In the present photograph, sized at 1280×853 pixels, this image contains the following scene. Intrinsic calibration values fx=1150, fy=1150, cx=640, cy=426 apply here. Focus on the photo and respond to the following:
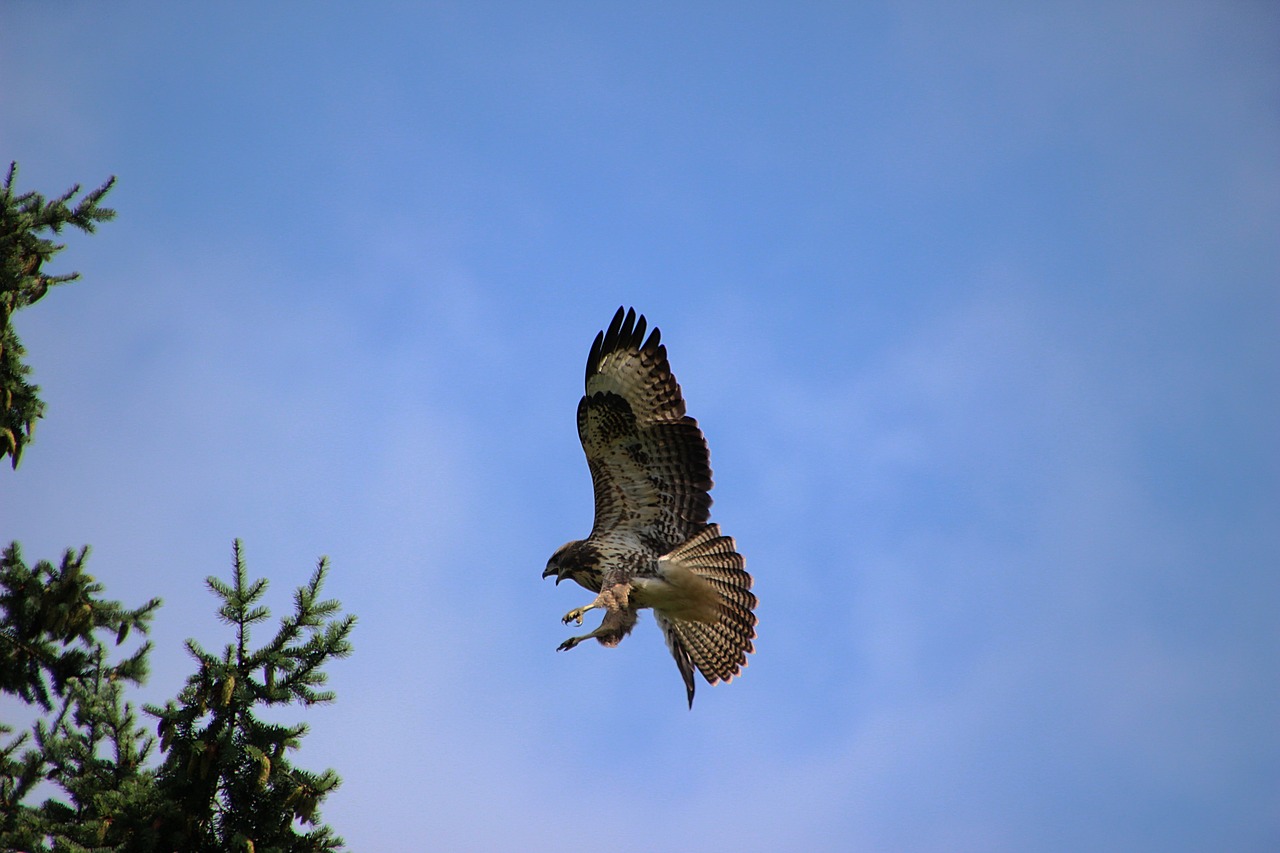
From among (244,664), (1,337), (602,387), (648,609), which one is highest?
(602,387)

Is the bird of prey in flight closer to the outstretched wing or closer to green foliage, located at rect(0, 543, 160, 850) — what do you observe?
the outstretched wing

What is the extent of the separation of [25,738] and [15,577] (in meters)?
0.77

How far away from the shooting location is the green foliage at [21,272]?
6047 millimetres

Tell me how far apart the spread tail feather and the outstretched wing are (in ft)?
0.67

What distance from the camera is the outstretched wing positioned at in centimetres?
931

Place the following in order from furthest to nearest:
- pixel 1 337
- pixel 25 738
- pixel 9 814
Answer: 1. pixel 1 337
2. pixel 25 738
3. pixel 9 814

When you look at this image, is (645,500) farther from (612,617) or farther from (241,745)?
(241,745)

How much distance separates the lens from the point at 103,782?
4.97 meters

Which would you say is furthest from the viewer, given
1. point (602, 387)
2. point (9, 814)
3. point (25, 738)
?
point (602, 387)

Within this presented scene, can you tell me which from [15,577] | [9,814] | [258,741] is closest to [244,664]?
[258,741]

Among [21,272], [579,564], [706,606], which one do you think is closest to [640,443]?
[579,564]

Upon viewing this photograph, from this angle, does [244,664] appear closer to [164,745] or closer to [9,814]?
[164,745]

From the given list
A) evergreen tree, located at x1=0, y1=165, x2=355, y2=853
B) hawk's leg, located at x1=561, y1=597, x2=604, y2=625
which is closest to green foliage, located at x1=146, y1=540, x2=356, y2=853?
evergreen tree, located at x1=0, y1=165, x2=355, y2=853

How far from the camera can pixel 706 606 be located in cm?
966
